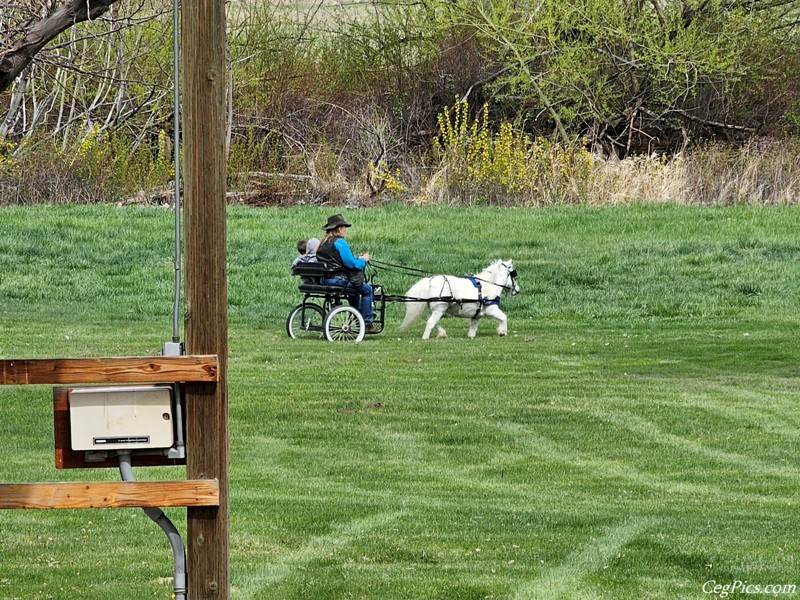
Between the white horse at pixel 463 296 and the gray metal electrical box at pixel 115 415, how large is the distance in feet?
46.0

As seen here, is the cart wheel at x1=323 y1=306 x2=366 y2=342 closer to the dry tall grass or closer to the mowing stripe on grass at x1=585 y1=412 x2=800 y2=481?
the mowing stripe on grass at x1=585 y1=412 x2=800 y2=481

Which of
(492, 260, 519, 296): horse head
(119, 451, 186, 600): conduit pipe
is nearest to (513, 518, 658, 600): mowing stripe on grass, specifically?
(119, 451, 186, 600): conduit pipe

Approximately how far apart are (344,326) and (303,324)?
2.51 feet

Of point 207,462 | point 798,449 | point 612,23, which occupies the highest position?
point 612,23

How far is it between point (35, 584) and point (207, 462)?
2525 mm

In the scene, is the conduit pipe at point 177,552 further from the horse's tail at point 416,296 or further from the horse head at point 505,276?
the horse head at point 505,276

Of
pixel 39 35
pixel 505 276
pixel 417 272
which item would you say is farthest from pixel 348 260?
pixel 39 35

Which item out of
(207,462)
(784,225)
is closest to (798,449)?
(207,462)

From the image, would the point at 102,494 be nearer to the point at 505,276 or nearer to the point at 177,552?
the point at 177,552

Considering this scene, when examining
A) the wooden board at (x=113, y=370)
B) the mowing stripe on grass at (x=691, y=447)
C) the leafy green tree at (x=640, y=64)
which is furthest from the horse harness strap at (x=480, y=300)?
the leafy green tree at (x=640, y=64)

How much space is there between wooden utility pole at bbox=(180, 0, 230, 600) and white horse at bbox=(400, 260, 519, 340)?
1390 cm

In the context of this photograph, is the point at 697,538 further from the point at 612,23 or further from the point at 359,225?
the point at 612,23

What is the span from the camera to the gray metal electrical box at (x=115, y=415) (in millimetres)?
4852

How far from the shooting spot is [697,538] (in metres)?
8.13
